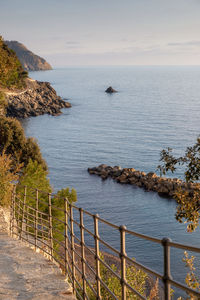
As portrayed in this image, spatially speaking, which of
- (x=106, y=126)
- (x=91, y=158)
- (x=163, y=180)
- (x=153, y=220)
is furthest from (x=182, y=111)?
(x=153, y=220)

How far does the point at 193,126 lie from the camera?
87938 millimetres

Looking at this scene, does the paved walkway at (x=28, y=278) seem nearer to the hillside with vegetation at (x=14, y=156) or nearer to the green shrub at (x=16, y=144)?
the hillside with vegetation at (x=14, y=156)

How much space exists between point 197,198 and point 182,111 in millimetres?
109549

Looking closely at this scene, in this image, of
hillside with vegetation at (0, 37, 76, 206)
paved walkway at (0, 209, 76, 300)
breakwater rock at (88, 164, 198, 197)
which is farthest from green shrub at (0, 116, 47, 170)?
paved walkway at (0, 209, 76, 300)

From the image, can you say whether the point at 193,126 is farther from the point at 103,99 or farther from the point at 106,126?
the point at 103,99

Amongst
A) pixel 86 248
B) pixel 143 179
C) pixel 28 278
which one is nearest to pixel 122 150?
pixel 143 179

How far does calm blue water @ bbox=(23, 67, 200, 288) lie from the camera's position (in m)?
37.7

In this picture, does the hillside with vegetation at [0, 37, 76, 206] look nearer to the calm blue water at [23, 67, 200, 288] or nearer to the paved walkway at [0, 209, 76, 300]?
the paved walkway at [0, 209, 76, 300]

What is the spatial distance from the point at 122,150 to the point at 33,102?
148 ft

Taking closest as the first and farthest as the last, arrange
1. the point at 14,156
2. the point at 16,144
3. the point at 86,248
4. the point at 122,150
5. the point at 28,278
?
the point at 86,248 → the point at 28,278 → the point at 14,156 → the point at 16,144 → the point at 122,150

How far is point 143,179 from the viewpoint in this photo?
50375 millimetres

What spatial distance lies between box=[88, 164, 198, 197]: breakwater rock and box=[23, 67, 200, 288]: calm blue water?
1.41m

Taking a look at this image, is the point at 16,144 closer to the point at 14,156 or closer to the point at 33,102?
the point at 14,156

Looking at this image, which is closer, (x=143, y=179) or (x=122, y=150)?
(x=143, y=179)
